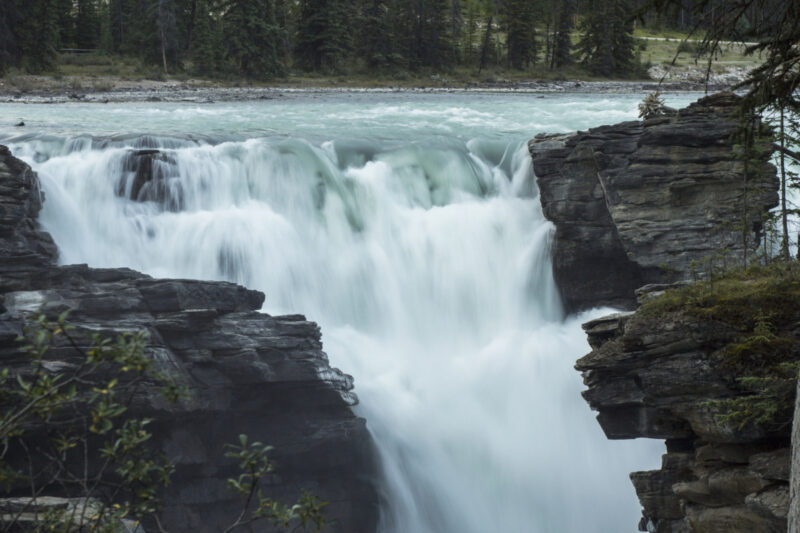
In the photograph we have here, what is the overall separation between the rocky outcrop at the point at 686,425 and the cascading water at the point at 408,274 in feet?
11.8

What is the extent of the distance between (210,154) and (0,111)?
63.0ft

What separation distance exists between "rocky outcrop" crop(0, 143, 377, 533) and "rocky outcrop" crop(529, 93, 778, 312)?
6.86m

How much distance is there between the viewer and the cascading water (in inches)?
572

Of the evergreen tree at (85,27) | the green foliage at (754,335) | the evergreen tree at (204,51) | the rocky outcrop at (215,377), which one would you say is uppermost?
the evergreen tree at (85,27)

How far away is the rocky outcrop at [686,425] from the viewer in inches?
355

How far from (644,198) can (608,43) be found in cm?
5888

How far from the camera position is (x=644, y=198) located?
56.0 ft

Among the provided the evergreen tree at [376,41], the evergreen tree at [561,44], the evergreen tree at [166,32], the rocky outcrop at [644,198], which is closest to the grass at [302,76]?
the evergreen tree at [561,44]

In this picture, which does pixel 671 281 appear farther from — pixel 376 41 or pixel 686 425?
pixel 376 41

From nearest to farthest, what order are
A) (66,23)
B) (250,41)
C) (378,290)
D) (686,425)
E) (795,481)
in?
(795,481), (686,425), (378,290), (250,41), (66,23)

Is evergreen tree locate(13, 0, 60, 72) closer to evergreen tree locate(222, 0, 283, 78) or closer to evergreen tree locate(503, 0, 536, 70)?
evergreen tree locate(222, 0, 283, 78)

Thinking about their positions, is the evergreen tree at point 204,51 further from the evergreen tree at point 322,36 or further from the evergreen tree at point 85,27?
the evergreen tree at point 85,27

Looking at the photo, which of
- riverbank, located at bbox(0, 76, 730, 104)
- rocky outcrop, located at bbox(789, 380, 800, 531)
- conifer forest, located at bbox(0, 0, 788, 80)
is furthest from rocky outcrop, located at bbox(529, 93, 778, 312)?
conifer forest, located at bbox(0, 0, 788, 80)

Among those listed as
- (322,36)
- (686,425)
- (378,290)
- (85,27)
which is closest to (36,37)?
(85,27)
